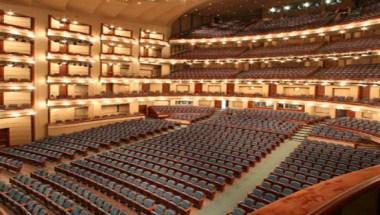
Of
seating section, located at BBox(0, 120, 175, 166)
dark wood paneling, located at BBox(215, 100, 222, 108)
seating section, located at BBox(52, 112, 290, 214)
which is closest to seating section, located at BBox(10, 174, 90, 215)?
seating section, located at BBox(52, 112, 290, 214)

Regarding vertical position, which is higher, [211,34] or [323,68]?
[211,34]

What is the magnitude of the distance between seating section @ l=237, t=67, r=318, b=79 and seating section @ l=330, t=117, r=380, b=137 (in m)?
7.93

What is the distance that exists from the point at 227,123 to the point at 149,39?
14875 millimetres

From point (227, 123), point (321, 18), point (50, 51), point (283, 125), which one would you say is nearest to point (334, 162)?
point (283, 125)

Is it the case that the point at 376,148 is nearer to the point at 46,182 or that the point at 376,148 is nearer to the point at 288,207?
the point at 46,182

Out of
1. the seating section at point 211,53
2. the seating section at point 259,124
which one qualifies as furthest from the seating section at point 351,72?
the seating section at point 211,53

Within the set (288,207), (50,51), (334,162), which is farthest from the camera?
(50,51)

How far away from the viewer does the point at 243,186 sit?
13734 mm

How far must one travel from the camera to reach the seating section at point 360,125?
19.5 m

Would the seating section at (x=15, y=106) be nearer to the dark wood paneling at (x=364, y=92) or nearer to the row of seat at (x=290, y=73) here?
the row of seat at (x=290, y=73)

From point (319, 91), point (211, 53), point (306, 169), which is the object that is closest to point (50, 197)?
point (306, 169)

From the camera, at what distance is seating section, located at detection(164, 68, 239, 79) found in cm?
3609

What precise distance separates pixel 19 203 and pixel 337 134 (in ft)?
59.2

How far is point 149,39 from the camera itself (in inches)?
1404
